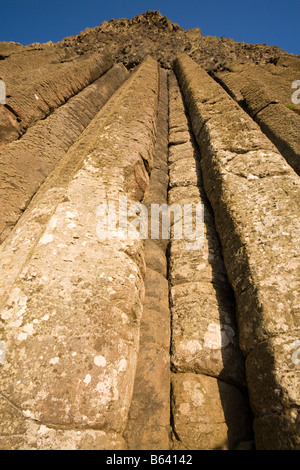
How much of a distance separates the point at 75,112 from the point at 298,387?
744 cm

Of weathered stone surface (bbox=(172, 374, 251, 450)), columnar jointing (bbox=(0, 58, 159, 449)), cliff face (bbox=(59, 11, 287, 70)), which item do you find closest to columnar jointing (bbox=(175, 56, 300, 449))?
weathered stone surface (bbox=(172, 374, 251, 450))

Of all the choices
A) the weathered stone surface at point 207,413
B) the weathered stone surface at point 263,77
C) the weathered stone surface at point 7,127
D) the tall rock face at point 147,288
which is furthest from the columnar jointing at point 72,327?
the weathered stone surface at point 263,77

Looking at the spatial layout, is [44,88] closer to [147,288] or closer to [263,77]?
[147,288]

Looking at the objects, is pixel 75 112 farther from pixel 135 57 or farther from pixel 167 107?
pixel 135 57

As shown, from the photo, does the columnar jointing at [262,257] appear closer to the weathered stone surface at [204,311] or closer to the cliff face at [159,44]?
the weathered stone surface at [204,311]

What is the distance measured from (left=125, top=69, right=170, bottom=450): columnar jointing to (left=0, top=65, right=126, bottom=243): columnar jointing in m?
2.15

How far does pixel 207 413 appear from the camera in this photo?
2.04 m

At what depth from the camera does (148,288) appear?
10.1ft

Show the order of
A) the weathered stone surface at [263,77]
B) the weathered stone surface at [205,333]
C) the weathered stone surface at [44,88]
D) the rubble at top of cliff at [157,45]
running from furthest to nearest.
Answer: the rubble at top of cliff at [157,45], the weathered stone surface at [263,77], the weathered stone surface at [44,88], the weathered stone surface at [205,333]

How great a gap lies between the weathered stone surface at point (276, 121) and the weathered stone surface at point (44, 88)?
5.38 meters

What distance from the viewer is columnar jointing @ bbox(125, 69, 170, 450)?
195 centimetres

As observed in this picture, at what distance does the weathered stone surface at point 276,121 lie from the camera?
4383mm

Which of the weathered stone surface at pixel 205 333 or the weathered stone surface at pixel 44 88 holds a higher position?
the weathered stone surface at pixel 44 88

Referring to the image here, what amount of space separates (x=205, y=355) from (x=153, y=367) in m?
0.56
